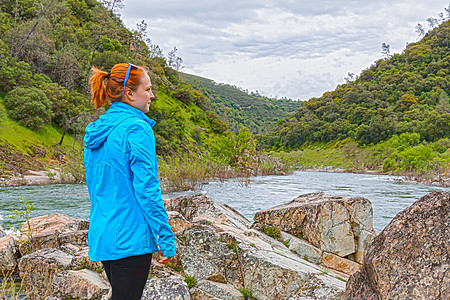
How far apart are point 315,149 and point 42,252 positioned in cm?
9249

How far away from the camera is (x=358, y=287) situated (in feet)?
12.8

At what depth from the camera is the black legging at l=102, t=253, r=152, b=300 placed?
239cm

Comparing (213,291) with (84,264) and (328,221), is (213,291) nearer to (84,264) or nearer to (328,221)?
(84,264)

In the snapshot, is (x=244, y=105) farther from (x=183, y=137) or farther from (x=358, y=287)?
(x=358, y=287)

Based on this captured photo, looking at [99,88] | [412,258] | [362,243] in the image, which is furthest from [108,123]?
[362,243]

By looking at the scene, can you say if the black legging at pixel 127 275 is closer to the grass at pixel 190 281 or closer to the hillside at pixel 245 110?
the grass at pixel 190 281

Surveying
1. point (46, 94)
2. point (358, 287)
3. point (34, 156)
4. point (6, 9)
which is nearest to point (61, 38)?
point (6, 9)

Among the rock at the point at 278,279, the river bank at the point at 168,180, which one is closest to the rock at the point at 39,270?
the rock at the point at 278,279

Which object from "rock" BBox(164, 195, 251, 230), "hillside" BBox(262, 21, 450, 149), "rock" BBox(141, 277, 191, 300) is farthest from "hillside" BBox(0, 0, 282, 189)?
"hillside" BBox(262, 21, 450, 149)

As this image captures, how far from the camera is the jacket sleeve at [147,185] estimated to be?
2.36 m

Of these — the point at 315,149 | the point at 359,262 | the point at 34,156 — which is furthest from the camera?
the point at 315,149

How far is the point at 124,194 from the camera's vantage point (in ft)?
7.95

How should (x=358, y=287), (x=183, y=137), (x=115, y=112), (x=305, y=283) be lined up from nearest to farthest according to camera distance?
1. (x=115, y=112)
2. (x=358, y=287)
3. (x=305, y=283)
4. (x=183, y=137)

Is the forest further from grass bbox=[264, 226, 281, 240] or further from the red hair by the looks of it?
the red hair
